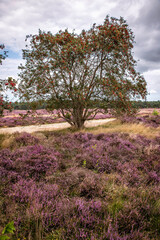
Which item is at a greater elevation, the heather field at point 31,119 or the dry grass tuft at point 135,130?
the heather field at point 31,119

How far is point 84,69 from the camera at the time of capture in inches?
424

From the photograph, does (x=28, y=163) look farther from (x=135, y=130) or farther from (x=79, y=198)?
(x=135, y=130)

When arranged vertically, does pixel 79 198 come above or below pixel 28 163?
below

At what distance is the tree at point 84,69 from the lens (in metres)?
9.57

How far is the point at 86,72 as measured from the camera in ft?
34.8

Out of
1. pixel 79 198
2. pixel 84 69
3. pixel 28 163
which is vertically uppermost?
pixel 84 69

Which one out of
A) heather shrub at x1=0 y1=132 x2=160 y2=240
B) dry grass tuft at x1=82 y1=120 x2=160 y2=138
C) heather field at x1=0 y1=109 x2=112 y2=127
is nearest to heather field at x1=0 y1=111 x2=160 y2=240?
heather shrub at x1=0 y1=132 x2=160 y2=240

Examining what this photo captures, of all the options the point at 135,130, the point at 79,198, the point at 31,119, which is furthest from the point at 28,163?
the point at 31,119

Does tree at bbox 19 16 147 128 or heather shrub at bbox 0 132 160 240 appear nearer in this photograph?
heather shrub at bbox 0 132 160 240

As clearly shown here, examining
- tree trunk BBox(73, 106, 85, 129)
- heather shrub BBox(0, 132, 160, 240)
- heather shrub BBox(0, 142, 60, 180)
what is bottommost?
heather shrub BBox(0, 132, 160, 240)

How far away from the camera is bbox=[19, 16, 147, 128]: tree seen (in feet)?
31.4

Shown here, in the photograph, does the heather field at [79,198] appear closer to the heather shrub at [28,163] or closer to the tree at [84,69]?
the heather shrub at [28,163]

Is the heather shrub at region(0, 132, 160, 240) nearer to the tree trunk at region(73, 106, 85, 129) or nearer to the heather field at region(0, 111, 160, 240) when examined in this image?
the heather field at region(0, 111, 160, 240)

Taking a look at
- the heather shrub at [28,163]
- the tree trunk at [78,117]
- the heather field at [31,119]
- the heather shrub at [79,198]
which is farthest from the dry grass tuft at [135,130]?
the heather shrub at [28,163]
